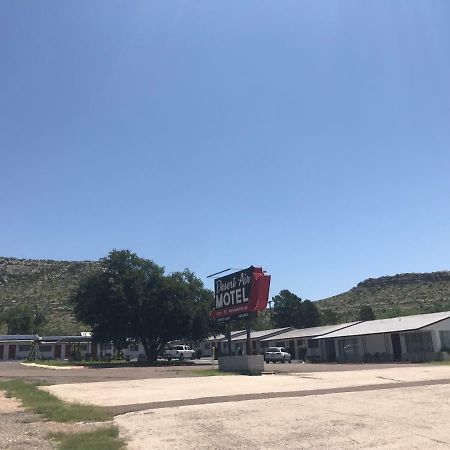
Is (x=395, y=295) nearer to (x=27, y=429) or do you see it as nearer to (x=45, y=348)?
(x=45, y=348)

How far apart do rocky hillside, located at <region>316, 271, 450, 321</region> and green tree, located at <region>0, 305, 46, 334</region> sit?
185 ft

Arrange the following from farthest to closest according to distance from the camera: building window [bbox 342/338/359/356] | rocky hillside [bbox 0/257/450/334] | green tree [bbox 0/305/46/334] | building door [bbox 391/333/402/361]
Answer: rocky hillside [bbox 0/257/450/334], green tree [bbox 0/305/46/334], building window [bbox 342/338/359/356], building door [bbox 391/333/402/361]

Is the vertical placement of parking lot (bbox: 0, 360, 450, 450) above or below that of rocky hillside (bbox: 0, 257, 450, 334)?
below

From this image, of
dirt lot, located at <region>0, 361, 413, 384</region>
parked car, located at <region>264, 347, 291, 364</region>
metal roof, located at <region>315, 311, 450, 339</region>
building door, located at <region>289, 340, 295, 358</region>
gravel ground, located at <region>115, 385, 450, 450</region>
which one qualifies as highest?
metal roof, located at <region>315, 311, 450, 339</region>

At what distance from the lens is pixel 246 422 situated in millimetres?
11945

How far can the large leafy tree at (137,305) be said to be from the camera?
5475 cm

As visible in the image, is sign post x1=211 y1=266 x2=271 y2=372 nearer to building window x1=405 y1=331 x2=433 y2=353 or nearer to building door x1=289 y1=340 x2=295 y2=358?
building window x1=405 y1=331 x2=433 y2=353

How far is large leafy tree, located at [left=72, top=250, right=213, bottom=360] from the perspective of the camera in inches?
2156

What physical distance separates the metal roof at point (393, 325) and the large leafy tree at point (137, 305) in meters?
15.0

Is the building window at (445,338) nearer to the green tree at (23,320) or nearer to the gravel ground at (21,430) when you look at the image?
the gravel ground at (21,430)

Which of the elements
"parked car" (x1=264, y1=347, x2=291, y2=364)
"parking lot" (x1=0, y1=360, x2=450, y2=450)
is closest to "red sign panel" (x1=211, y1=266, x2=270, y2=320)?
"parking lot" (x1=0, y1=360, x2=450, y2=450)

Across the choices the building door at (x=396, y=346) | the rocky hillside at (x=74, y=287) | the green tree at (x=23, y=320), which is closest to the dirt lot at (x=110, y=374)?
the building door at (x=396, y=346)

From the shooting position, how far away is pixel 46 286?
376ft

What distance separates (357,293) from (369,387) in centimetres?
11298
